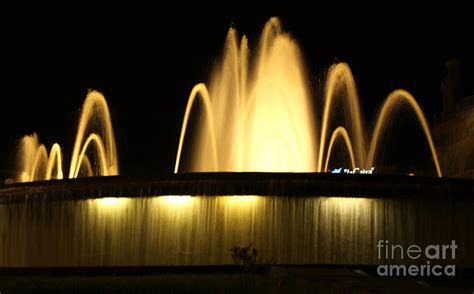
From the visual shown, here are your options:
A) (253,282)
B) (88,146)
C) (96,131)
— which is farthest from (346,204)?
(88,146)

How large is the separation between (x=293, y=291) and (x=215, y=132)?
1643cm

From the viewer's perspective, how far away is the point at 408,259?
23.8 m

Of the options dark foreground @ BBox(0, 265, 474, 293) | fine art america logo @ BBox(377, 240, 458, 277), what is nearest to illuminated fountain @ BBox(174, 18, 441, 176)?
fine art america logo @ BBox(377, 240, 458, 277)

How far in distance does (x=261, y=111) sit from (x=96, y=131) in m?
10.7

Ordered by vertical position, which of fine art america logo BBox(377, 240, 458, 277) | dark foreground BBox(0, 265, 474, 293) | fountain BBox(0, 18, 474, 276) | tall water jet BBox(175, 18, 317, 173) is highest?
tall water jet BBox(175, 18, 317, 173)

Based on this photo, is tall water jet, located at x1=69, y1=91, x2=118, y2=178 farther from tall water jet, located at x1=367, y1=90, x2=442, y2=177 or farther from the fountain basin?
tall water jet, located at x1=367, y1=90, x2=442, y2=177

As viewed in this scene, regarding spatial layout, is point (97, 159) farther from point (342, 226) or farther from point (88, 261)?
point (342, 226)

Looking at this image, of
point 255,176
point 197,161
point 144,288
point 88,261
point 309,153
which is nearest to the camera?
point 144,288

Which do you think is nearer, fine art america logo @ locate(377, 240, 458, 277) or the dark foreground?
the dark foreground

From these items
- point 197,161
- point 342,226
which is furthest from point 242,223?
point 197,161

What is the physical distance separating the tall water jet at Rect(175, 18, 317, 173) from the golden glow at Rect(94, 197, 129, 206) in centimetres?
605

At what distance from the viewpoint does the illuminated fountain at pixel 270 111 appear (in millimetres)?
29797

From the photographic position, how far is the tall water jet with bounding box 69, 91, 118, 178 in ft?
121

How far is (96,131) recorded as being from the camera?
37.4m
